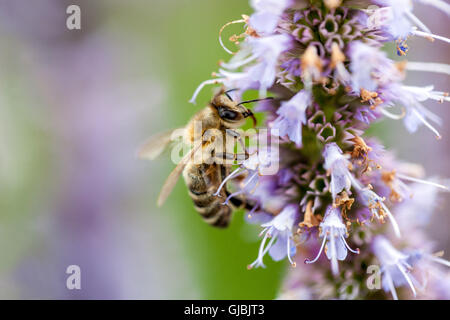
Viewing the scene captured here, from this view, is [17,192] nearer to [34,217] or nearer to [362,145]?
[34,217]

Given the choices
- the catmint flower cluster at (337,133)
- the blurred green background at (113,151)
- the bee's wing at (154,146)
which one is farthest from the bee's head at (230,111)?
the blurred green background at (113,151)

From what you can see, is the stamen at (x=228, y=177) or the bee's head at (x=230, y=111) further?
the bee's head at (x=230, y=111)

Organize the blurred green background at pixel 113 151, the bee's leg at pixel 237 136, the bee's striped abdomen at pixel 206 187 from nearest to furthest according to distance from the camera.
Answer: the bee's leg at pixel 237 136 → the bee's striped abdomen at pixel 206 187 → the blurred green background at pixel 113 151

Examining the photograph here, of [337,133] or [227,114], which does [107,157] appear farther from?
[337,133]

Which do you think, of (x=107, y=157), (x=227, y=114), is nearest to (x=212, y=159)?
(x=227, y=114)

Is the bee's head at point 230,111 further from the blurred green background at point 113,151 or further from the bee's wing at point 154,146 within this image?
the blurred green background at point 113,151

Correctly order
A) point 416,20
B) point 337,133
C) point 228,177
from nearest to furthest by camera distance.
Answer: point 416,20 → point 337,133 → point 228,177
